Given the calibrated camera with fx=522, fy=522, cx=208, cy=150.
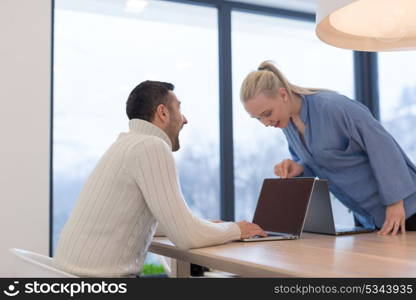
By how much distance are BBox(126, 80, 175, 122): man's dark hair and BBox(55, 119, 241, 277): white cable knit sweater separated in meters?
0.16

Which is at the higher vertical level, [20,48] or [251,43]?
[251,43]

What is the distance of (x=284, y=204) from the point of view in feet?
5.79

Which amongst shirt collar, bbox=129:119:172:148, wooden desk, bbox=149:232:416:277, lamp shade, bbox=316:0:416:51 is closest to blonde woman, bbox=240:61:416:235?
wooden desk, bbox=149:232:416:277

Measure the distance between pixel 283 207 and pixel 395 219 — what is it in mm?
371

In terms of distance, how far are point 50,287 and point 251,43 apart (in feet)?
10.8

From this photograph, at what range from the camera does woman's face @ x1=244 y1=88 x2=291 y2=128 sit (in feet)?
6.40

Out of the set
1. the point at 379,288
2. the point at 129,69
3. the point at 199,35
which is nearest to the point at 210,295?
the point at 379,288

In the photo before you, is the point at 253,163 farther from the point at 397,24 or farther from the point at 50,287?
the point at 50,287

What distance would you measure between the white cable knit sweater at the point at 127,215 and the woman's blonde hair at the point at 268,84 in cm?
56

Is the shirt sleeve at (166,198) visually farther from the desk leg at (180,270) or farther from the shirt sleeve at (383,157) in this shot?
the shirt sleeve at (383,157)

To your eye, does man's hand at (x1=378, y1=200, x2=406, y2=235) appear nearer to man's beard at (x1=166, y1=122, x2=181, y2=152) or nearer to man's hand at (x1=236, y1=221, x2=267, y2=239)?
man's hand at (x1=236, y1=221, x2=267, y2=239)

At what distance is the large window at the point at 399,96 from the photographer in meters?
4.15

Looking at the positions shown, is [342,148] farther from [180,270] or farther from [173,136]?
[180,270]

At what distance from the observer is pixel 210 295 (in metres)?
1.07
